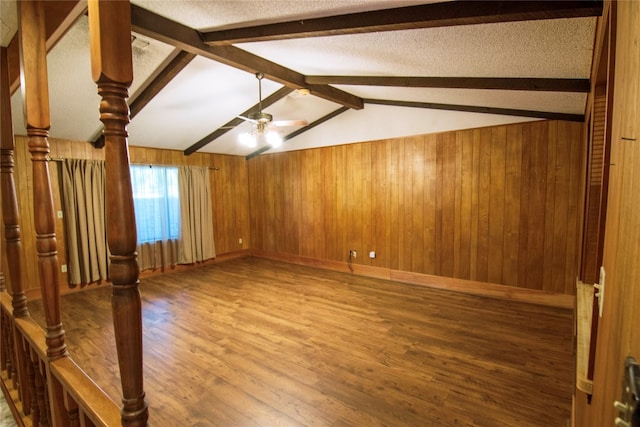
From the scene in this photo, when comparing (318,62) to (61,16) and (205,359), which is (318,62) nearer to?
(61,16)

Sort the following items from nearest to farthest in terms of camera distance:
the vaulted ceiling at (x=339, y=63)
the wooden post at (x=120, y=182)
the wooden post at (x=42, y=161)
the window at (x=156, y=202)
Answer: the wooden post at (x=120, y=182) → the wooden post at (x=42, y=161) → the vaulted ceiling at (x=339, y=63) → the window at (x=156, y=202)

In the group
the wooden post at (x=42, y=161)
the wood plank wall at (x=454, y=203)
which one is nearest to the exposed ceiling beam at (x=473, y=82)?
the wood plank wall at (x=454, y=203)

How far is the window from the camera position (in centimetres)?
537

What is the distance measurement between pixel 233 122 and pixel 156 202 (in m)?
2.04

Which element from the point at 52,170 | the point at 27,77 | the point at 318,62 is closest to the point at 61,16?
the point at 27,77

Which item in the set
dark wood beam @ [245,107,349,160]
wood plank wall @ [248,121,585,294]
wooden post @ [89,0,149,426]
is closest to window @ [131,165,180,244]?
dark wood beam @ [245,107,349,160]

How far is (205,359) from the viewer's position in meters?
2.80

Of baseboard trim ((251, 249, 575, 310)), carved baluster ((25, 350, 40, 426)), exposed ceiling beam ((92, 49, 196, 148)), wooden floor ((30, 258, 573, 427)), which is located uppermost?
exposed ceiling beam ((92, 49, 196, 148))

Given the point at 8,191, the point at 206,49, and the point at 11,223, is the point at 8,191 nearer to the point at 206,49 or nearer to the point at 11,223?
the point at 11,223

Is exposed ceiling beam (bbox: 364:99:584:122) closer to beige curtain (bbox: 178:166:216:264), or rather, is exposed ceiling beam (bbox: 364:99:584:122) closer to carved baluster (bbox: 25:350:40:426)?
beige curtain (bbox: 178:166:216:264)

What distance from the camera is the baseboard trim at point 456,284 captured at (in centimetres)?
386

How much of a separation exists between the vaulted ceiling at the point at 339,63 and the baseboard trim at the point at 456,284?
2.20 m

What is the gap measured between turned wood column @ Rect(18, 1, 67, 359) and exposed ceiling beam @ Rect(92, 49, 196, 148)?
1.34 metres

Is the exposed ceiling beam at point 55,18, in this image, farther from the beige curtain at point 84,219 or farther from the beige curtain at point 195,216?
the beige curtain at point 195,216
